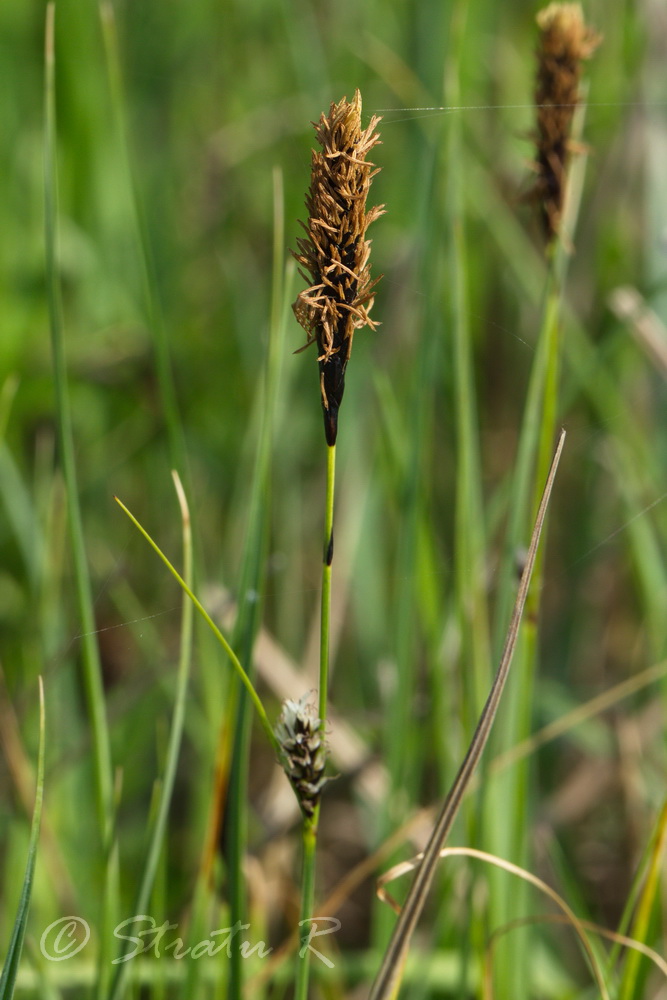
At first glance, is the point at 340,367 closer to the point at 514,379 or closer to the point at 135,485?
the point at 135,485

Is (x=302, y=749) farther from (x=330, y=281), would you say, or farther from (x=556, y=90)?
(x=556, y=90)

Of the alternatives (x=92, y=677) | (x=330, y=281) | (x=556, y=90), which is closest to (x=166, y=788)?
(x=92, y=677)

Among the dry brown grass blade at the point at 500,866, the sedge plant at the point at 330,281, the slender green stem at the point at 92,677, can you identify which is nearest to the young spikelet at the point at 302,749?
the sedge plant at the point at 330,281

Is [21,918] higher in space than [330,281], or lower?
lower

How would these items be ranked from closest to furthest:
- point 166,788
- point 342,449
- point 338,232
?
point 338,232
point 166,788
point 342,449

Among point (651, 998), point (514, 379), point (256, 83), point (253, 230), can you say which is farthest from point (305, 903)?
point (256, 83)

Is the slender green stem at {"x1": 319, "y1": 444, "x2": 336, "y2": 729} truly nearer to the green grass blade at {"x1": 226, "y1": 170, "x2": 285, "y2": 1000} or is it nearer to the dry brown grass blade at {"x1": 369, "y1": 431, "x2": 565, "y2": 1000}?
the dry brown grass blade at {"x1": 369, "y1": 431, "x2": 565, "y2": 1000}

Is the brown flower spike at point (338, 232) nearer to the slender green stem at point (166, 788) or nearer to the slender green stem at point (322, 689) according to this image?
the slender green stem at point (322, 689)
